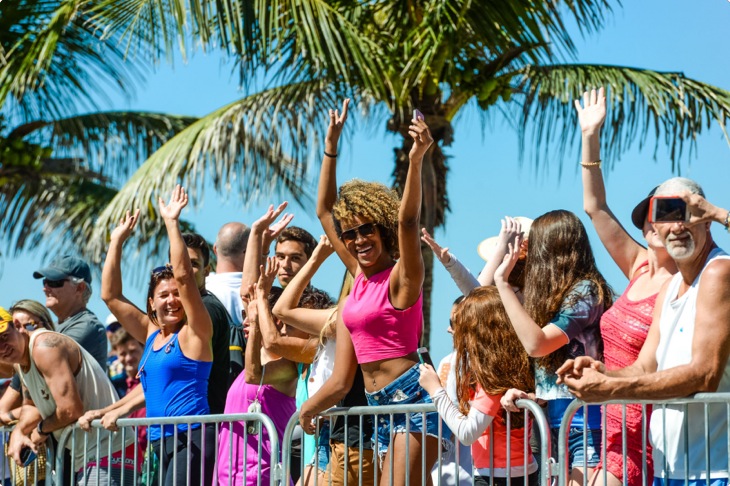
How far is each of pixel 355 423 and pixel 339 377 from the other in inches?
11.5

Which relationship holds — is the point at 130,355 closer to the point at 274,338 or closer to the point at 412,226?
the point at 274,338

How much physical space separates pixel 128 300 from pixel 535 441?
287 cm

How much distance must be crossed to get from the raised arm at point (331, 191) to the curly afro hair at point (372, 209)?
13cm

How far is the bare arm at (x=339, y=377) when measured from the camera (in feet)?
16.3

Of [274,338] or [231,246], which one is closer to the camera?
[274,338]

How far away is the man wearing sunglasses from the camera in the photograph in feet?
23.1

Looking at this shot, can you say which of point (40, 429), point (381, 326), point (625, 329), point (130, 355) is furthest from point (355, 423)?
point (130, 355)

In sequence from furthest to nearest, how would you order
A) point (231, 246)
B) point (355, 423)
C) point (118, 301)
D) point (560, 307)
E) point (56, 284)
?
point (56, 284), point (231, 246), point (118, 301), point (355, 423), point (560, 307)

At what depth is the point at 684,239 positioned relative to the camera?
405 cm

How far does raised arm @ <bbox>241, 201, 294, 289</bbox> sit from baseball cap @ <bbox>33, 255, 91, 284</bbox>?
1.56m

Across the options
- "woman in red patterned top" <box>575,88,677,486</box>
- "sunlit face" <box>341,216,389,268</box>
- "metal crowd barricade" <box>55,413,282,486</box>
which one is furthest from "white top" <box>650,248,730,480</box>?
"metal crowd barricade" <box>55,413,282,486</box>

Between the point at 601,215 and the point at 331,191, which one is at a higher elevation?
the point at 331,191

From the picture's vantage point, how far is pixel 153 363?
5871 mm

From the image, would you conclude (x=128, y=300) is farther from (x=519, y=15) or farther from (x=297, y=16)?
(x=519, y=15)
